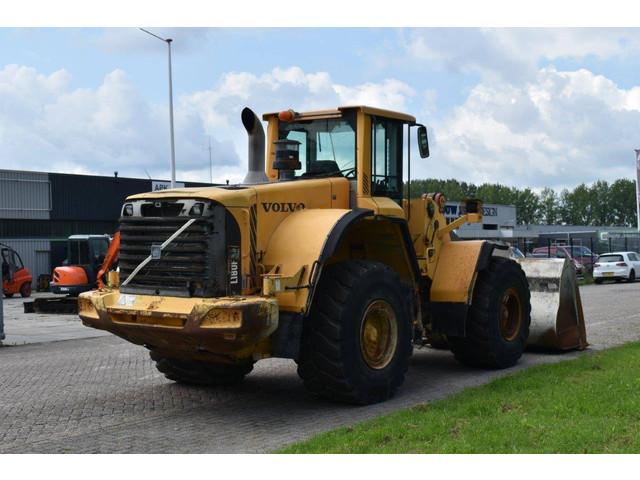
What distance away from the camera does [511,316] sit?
36.2ft

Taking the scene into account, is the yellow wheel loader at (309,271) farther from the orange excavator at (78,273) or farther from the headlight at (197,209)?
the orange excavator at (78,273)

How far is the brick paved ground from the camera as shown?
7152 millimetres

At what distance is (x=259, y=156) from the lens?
961 cm

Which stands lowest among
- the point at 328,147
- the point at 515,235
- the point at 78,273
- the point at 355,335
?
the point at 78,273

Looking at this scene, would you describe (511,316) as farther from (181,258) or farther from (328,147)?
(181,258)

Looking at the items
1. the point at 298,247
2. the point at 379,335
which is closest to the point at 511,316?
the point at 379,335

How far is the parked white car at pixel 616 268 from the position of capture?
36.7m

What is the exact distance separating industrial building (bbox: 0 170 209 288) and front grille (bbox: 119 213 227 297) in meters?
33.9

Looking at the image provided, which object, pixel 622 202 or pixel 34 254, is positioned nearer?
pixel 34 254

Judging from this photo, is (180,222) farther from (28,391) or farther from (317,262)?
(28,391)

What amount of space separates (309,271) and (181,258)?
3.96ft

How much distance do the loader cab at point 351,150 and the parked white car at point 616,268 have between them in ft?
95.9

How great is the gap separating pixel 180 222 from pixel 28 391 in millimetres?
3304

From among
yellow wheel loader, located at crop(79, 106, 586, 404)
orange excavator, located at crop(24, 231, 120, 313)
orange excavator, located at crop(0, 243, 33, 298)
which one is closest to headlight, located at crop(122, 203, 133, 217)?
yellow wheel loader, located at crop(79, 106, 586, 404)
